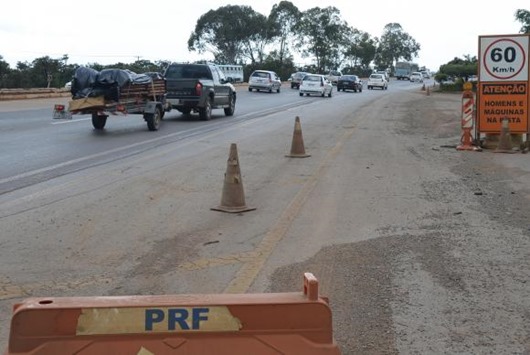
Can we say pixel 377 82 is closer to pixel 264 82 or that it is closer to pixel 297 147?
pixel 264 82

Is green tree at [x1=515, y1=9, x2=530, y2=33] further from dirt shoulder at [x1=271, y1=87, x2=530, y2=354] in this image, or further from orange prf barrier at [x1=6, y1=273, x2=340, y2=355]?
orange prf barrier at [x1=6, y1=273, x2=340, y2=355]

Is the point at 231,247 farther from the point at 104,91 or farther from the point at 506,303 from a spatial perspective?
the point at 104,91

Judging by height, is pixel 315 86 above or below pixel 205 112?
above

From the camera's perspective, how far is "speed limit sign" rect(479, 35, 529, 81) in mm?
14695

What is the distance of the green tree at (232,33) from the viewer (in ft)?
338

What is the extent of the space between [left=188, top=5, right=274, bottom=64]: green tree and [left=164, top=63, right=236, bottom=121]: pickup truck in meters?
82.9

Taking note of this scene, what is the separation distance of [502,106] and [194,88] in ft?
33.3

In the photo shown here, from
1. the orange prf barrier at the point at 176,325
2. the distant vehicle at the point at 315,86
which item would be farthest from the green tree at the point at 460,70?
the orange prf barrier at the point at 176,325

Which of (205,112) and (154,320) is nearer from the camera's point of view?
(154,320)

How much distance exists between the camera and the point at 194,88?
21047 mm

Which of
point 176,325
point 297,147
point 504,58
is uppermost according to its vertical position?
point 504,58

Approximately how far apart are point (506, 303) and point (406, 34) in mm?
166782

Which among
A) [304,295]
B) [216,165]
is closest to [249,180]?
[216,165]

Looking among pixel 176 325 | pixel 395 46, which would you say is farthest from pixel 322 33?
pixel 176 325
